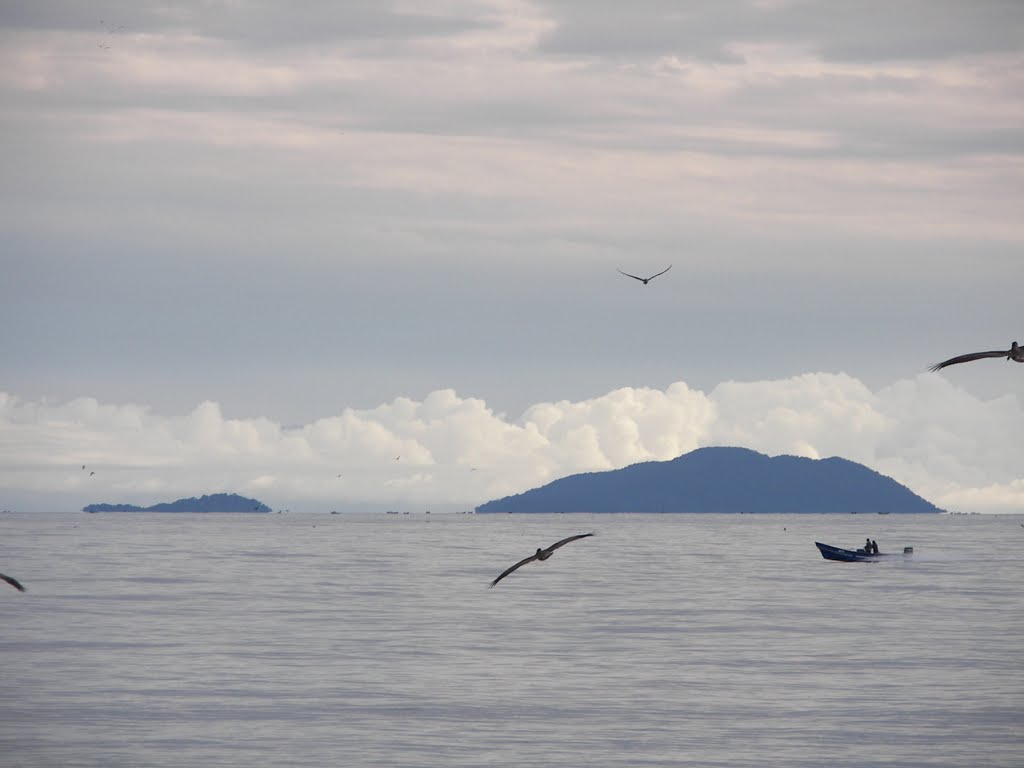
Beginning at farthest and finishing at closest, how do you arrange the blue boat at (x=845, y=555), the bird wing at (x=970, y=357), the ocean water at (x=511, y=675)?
the blue boat at (x=845, y=555), the ocean water at (x=511, y=675), the bird wing at (x=970, y=357)

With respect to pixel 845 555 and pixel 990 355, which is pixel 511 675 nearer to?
pixel 990 355

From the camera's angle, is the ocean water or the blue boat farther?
the blue boat

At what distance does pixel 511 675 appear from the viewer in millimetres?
54344

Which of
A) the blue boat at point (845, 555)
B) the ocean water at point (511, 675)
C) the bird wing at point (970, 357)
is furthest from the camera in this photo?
the blue boat at point (845, 555)

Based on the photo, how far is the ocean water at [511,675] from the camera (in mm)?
41000

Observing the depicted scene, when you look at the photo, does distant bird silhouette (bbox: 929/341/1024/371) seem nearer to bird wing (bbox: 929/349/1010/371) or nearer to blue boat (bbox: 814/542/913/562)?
bird wing (bbox: 929/349/1010/371)

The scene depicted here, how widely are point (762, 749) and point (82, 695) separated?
23539 millimetres

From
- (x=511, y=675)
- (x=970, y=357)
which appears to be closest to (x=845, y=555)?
(x=511, y=675)

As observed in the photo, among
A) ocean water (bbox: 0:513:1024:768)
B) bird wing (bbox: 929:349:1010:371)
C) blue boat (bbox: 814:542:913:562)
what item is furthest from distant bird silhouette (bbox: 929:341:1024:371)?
blue boat (bbox: 814:542:913:562)

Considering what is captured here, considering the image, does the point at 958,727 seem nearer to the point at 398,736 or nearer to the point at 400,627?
the point at 398,736

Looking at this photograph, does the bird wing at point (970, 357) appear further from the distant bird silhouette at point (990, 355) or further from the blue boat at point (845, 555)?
the blue boat at point (845, 555)

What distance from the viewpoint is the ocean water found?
135 ft

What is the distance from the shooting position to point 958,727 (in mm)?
44188

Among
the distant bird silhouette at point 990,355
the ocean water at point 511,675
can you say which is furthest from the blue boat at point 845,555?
the distant bird silhouette at point 990,355
